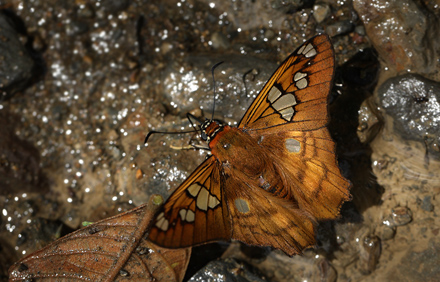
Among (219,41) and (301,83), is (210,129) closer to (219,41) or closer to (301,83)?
(301,83)

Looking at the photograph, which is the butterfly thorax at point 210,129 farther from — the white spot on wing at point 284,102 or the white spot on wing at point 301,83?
the white spot on wing at point 301,83

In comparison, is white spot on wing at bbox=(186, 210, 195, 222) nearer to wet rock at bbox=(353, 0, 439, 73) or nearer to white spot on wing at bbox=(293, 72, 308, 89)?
white spot on wing at bbox=(293, 72, 308, 89)

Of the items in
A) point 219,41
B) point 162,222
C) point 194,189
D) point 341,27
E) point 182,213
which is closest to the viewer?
point 162,222

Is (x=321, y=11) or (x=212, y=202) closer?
(x=212, y=202)

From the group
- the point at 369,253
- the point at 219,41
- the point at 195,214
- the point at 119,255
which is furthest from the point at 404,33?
the point at 119,255

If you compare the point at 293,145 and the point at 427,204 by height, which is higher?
the point at 293,145

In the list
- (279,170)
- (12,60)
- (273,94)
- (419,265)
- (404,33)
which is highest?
(12,60)
